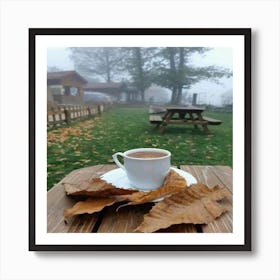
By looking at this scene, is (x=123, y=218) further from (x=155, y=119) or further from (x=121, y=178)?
(x=155, y=119)

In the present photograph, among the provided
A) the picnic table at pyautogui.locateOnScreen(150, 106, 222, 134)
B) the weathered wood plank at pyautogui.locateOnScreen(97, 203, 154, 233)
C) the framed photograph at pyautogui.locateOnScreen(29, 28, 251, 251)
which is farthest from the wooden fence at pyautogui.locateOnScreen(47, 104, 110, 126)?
the weathered wood plank at pyautogui.locateOnScreen(97, 203, 154, 233)

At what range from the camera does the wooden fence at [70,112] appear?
89 centimetres

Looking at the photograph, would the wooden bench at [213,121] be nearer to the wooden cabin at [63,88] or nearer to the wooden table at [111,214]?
the wooden table at [111,214]

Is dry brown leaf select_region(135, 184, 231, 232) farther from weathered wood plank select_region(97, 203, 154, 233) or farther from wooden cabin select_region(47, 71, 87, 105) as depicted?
wooden cabin select_region(47, 71, 87, 105)

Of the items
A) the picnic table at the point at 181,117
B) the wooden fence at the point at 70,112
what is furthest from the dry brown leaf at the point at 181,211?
the wooden fence at the point at 70,112

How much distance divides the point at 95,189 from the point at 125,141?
0.42 ft

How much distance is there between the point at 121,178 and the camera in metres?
0.86

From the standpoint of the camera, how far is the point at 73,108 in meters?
0.89

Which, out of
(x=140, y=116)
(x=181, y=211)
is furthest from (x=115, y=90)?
(x=181, y=211)

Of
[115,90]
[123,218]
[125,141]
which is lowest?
[123,218]

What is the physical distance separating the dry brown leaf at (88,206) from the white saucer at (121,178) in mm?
38
